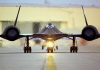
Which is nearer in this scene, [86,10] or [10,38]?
[10,38]

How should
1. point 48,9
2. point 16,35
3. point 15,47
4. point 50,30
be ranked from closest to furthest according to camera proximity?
1. point 50,30
2. point 16,35
3. point 15,47
4. point 48,9

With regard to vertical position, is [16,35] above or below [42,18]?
below

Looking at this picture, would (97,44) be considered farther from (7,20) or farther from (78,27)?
(7,20)

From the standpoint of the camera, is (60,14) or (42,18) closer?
(42,18)

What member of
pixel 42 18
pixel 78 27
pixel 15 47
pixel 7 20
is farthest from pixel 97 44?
pixel 7 20

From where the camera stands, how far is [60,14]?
1105 centimetres

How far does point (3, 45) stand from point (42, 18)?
291 cm

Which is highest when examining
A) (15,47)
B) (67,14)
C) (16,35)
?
(67,14)

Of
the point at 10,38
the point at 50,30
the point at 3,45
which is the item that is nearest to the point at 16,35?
the point at 10,38

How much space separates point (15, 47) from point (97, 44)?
5115 mm

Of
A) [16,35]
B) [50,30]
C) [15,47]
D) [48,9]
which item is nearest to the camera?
[50,30]

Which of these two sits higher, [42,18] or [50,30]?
[42,18]

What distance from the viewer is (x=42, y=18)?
1011 centimetres

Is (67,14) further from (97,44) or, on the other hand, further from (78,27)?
(97,44)
